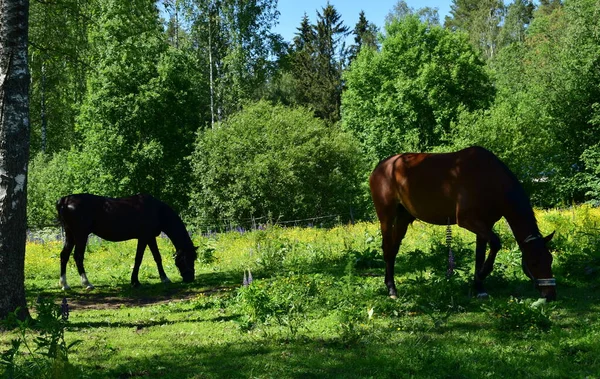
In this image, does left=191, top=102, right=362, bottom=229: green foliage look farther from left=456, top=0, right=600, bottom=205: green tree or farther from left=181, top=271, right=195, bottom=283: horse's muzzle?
left=181, top=271, right=195, bottom=283: horse's muzzle

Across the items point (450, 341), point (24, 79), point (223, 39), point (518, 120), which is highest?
point (223, 39)

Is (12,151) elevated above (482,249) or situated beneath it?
elevated above

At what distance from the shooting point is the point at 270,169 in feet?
80.3

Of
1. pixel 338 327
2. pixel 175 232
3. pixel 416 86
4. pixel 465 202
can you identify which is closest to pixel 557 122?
pixel 416 86

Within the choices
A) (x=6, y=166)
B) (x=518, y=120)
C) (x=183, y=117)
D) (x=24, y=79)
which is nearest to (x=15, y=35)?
(x=24, y=79)

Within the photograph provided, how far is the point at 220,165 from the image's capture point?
82.8ft

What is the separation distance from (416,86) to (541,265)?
29.6 m

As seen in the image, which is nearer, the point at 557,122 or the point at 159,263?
the point at 159,263

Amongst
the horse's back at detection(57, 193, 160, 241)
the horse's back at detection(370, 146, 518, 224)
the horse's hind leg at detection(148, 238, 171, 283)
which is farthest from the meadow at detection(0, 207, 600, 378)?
the horse's back at detection(57, 193, 160, 241)

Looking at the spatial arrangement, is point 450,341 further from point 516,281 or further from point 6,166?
point 6,166

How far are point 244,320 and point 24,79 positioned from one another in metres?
4.40

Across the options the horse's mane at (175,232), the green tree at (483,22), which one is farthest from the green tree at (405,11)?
the horse's mane at (175,232)

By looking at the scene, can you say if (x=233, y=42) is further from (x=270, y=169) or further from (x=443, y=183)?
(x=443, y=183)

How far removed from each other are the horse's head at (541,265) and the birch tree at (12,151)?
6.69 metres
